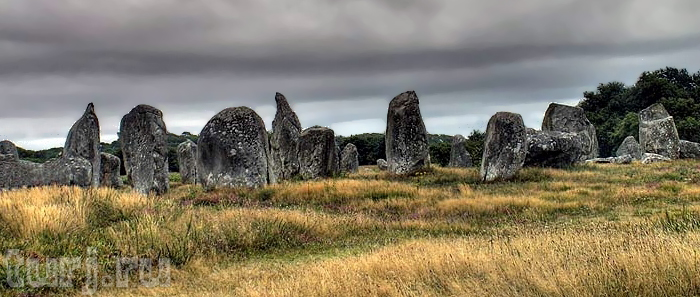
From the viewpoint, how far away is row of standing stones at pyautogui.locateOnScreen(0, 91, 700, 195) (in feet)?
64.3

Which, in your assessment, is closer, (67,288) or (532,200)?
(67,288)

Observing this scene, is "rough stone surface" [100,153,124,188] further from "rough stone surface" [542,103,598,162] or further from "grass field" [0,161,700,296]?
"rough stone surface" [542,103,598,162]

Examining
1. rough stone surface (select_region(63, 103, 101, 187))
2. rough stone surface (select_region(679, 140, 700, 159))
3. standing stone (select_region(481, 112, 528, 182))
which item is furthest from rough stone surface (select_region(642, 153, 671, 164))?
rough stone surface (select_region(63, 103, 101, 187))

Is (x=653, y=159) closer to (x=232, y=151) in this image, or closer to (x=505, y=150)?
(x=505, y=150)

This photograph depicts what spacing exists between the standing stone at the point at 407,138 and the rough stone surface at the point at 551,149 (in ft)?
16.7

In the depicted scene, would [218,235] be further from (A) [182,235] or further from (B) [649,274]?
(B) [649,274]

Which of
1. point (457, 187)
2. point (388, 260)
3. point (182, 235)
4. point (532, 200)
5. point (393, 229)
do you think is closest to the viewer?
point (388, 260)

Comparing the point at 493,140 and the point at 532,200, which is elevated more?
the point at 493,140

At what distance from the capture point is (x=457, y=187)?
19953 mm

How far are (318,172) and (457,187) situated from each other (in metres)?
8.44

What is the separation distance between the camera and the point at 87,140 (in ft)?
70.7

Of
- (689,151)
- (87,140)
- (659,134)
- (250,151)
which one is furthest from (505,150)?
(689,151)

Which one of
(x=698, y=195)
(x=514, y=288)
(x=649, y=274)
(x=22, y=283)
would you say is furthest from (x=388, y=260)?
(x=698, y=195)

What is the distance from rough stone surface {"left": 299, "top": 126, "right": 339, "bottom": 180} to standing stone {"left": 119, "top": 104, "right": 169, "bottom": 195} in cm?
730
